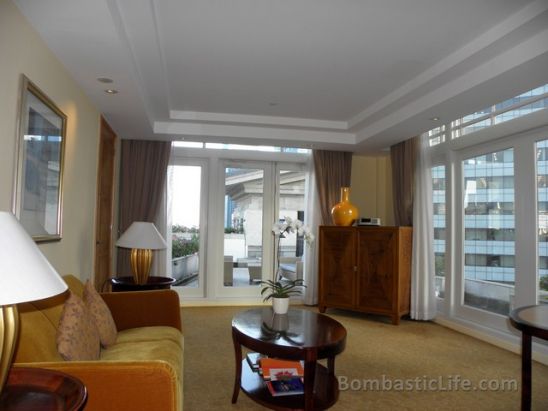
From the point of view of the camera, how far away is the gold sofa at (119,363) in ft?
5.06

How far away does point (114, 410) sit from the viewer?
5.07 ft

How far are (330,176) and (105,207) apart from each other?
301 centimetres

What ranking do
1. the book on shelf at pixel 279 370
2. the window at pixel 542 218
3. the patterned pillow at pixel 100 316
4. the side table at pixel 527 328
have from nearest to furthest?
the side table at pixel 527 328
the patterned pillow at pixel 100 316
the book on shelf at pixel 279 370
the window at pixel 542 218

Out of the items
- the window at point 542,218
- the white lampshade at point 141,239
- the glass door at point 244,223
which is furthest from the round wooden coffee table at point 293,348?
the glass door at point 244,223

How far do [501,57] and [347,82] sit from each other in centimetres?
128

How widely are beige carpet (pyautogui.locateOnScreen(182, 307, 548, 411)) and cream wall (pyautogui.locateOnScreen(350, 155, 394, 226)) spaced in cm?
185

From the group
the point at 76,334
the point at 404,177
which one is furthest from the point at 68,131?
the point at 404,177

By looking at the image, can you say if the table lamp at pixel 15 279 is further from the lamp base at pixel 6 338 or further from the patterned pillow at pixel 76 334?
the patterned pillow at pixel 76 334

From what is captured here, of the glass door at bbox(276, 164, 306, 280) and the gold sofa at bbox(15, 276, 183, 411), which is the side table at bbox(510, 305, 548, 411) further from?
the glass door at bbox(276, 164, 306, 280)

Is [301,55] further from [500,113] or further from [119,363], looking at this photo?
[119,363]

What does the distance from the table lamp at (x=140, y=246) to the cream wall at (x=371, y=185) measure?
3371 millimetres

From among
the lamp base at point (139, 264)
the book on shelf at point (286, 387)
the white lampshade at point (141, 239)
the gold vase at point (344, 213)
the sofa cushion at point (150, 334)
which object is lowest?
the book on shelf at point (286, 387)

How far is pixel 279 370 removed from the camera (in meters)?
2.72

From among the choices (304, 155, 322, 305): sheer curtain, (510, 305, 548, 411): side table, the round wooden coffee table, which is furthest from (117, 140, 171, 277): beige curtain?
(510, 305, 548, 411): side table
